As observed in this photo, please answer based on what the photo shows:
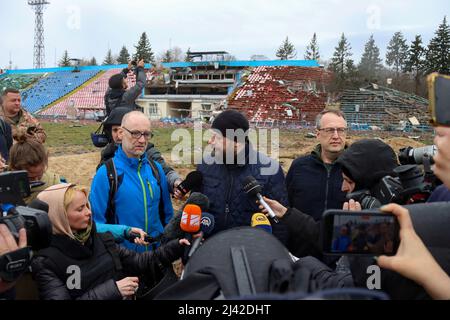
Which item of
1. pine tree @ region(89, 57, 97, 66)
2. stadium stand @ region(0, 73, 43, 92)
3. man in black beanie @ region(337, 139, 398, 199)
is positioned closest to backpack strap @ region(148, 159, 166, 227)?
man in black beanie @ region(337, 139, 398, 199)

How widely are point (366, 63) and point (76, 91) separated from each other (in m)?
33.1

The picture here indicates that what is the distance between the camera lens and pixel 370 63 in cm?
4147

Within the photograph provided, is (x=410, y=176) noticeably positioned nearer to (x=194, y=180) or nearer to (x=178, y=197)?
(x=194, y=180)

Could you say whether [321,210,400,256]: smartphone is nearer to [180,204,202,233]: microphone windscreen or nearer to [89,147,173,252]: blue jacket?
[180,204,202,233]: microphone windscreen

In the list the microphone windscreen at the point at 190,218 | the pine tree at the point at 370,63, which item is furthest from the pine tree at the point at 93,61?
the microphone windscreen at the point at 190,218

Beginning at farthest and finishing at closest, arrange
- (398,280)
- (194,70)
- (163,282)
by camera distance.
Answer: (194,70)
(163,282)
(398,280)

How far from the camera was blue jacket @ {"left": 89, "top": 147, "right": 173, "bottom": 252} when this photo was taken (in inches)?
115

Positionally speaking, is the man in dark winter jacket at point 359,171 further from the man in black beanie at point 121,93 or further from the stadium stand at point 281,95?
the stadium stand at point 281,95

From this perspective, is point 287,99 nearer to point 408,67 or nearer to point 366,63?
point 366,63

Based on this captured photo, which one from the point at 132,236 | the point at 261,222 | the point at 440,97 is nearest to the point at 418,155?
the point at 261,222

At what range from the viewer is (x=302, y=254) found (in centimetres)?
302

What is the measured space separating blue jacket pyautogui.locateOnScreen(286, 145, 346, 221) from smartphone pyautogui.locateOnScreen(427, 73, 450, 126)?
2112mm

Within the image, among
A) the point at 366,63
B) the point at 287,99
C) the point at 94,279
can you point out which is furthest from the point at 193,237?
the point at 366,63

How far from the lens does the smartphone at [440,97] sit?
1.16 metres
